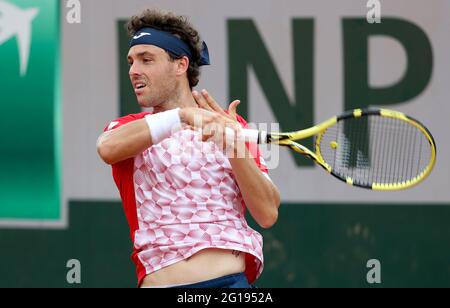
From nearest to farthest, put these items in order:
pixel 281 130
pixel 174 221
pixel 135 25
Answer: pixel 174 221, pixel 135 25, pixel 281 130

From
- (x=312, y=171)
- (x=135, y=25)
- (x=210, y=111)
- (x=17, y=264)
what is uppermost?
(x=135, y=25)

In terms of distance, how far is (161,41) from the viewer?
4.16 metres

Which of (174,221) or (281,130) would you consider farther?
(281,130)

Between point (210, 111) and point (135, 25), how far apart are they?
1.68 ft

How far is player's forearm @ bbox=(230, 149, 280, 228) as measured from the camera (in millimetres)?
3893

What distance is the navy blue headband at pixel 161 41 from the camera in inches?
163

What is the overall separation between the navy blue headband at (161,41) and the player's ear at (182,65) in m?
0.02

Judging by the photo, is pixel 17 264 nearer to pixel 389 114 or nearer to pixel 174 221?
pixel 174 221

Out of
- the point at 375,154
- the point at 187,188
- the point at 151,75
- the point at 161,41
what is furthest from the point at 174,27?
the point at 375,154

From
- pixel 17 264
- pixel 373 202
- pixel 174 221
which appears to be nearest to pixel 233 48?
pixel 373 202

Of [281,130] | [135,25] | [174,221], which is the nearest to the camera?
[174,221]

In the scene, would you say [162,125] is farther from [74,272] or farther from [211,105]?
[74,272]

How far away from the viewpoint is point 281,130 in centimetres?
641

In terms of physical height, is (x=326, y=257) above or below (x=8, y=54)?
below
